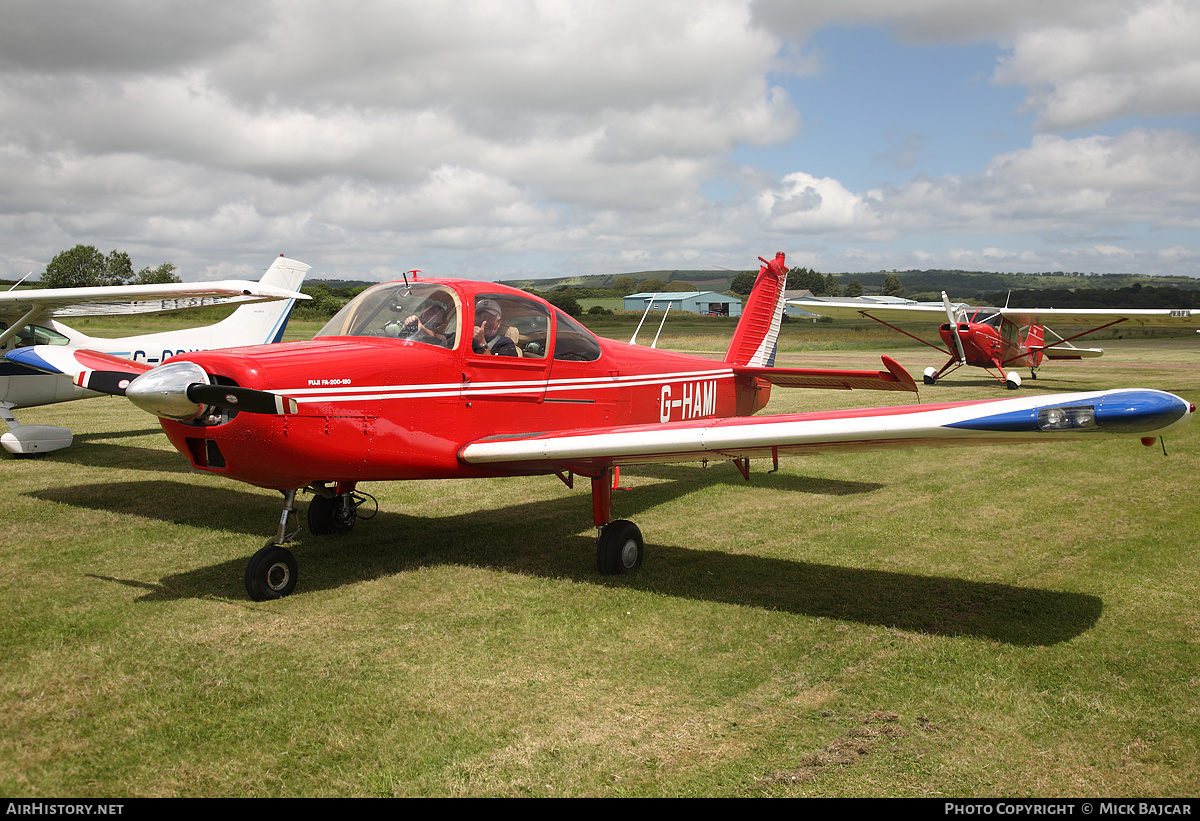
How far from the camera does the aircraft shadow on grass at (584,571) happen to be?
4.75 metres

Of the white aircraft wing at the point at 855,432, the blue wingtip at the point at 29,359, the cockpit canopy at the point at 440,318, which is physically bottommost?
the white aircraft wing at the point at 855,432

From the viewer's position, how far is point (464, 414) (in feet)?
18.2

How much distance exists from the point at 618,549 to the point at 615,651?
1402mm

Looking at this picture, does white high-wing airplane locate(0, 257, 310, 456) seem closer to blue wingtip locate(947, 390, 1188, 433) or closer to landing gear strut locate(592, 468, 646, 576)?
landing gear strut locate(592, 468, 646, 576)

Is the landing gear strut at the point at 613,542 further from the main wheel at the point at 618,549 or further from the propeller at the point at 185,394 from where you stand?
the propeller at the point at 185,394

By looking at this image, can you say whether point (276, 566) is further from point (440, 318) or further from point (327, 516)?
point (440, 318)

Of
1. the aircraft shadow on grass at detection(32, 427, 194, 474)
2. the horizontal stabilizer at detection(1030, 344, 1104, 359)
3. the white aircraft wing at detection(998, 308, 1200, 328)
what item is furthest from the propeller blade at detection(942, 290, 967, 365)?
the aircraft shadow on grass at detection(32, 427, 194, 474)

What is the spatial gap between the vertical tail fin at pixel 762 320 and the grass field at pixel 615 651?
2.16m

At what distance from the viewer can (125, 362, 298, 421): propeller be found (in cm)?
425

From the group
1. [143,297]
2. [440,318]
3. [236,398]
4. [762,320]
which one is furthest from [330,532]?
[143,297]

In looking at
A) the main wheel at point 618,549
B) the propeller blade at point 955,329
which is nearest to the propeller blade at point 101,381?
the main wheel at point 618,549

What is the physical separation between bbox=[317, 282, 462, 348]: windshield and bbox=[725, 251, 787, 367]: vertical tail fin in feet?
14.7

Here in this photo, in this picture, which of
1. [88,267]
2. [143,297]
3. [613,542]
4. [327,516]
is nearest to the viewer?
[613,542]
